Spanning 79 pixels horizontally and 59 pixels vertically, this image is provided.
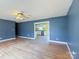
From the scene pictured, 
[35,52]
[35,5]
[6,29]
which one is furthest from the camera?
[6,29]

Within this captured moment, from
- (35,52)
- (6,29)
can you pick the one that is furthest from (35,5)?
(6,29)

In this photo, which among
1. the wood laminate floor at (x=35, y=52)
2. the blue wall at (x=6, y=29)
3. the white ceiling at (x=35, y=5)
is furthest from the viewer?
the blue wall at (x=6, y=29)

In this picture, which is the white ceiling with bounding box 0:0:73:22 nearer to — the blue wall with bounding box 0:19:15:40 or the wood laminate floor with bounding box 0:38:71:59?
the wood laminate floor with bounding box 0:38:71:59

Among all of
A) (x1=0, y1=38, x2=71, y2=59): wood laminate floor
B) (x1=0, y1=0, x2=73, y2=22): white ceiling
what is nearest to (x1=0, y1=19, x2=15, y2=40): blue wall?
(x1=0, y1=38, x2=71, y2=59): wood laminate floor

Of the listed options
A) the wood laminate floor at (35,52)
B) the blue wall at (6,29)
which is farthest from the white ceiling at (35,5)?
→ the blue wall at (6,29)

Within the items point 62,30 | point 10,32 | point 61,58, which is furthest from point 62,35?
point 10,32

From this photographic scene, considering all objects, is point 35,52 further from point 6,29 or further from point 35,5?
point 6,29

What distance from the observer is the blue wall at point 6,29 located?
7291 mm

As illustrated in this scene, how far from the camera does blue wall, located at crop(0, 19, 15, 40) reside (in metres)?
7.29

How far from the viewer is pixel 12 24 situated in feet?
28.3

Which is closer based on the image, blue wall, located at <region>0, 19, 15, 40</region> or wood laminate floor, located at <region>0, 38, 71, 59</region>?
wood laminate floor, located at <region>0, 38, 71, 59</region>

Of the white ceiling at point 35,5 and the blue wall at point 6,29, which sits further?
the blue wall at point 6,29

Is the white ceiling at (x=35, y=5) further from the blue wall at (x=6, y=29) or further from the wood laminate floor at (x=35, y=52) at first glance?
the blue wall at (x=6, y=29)

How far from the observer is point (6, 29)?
7793 millimetres
